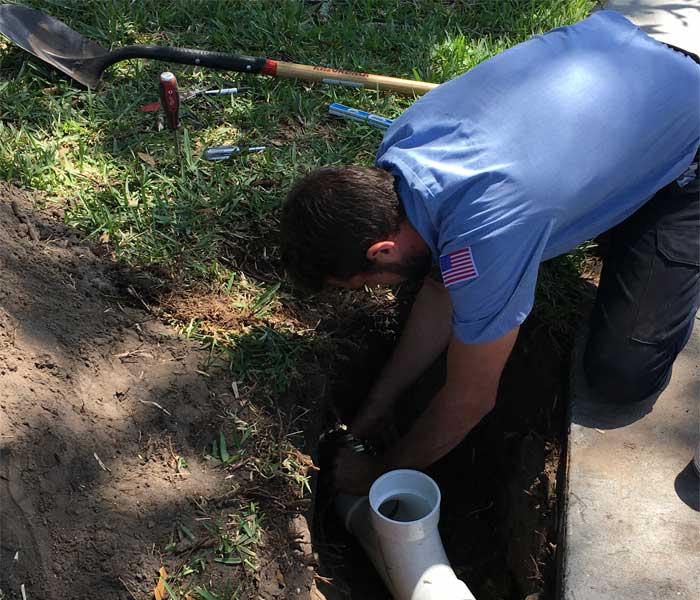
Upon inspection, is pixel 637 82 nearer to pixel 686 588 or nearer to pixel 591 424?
pixel 591 424

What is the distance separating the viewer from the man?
2.06m

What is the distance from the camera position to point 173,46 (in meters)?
3.74

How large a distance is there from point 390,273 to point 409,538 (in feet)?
2.50

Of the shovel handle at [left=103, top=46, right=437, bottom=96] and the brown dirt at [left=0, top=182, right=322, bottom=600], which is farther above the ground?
the shovel handle at [left=103, top=46, right=437, bottom=96]

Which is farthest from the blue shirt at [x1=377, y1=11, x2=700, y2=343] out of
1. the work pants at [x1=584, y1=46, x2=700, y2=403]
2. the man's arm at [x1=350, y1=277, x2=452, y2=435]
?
the man's arm at [x1=350, y1=277, x2=452, y2=435]

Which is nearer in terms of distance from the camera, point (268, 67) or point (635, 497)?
point (635, 497)

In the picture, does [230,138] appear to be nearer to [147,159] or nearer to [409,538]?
[147,159]

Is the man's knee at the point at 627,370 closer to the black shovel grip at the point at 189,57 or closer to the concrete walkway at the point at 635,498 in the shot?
the concrete walkway at the point at 635,498

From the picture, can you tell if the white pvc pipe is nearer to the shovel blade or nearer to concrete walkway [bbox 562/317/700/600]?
concrete walkway [bbox 562/317/700/600]

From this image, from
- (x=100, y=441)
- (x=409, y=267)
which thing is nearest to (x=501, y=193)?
(x=409, y=267)

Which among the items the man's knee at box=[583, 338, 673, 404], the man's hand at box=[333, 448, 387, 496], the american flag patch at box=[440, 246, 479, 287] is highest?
the american flag patch at box=[440, 246, 479, 287]

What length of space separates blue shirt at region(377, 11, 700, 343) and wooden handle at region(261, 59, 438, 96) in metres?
1.18

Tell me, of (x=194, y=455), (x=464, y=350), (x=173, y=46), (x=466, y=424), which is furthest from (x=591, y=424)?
(x=173, y=46)

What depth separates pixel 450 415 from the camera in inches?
93.3
